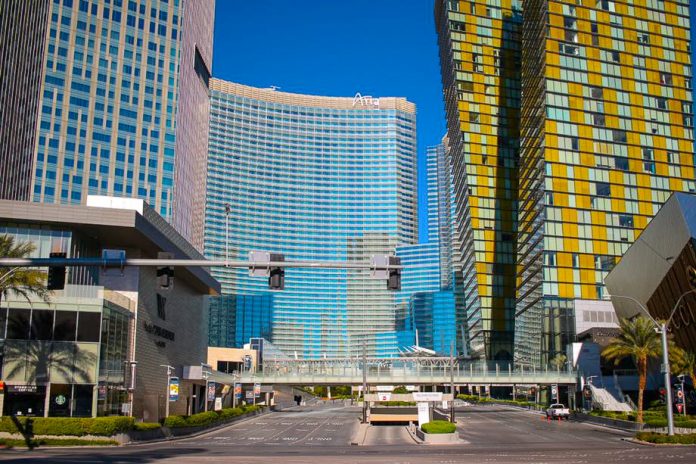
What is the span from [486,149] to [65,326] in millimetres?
100242

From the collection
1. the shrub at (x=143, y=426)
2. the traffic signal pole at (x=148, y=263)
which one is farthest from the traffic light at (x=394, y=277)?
the shrub at (x=143, y=426)

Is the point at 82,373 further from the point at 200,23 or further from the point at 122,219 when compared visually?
the point at 200,23

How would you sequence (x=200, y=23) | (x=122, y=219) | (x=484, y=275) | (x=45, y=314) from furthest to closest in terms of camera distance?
(x=200, y=23) → (x=484, y=275) → (x=122, y=219) → (x=45, y=314)

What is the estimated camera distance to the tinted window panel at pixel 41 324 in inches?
2035

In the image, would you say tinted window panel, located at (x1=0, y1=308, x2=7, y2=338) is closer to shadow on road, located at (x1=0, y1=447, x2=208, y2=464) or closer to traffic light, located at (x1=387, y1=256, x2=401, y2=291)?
shadow on road, located at (x1=0, y1=447, x2=208, y2=464)

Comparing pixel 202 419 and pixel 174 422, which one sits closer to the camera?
pixel 174 422

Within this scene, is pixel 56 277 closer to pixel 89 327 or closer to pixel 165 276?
pixel 165 276

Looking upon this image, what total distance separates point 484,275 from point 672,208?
218ft

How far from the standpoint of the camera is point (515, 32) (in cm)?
15112

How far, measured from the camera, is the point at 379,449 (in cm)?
4625

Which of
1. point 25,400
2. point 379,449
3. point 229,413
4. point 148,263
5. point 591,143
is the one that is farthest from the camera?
point 591,143

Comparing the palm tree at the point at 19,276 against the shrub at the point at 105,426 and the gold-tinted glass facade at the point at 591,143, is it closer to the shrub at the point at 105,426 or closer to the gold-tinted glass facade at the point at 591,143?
the shrub at the point at 105,426

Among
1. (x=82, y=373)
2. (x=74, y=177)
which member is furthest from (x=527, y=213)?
(x=82, y=373)

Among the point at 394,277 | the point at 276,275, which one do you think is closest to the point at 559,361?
the point at 394,277
